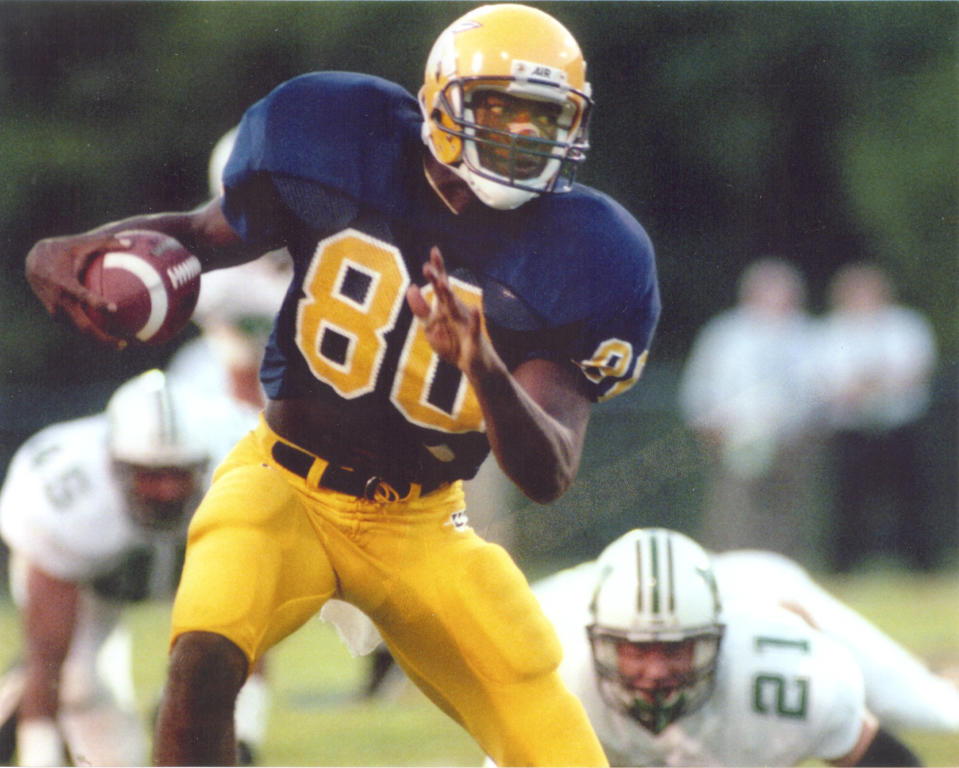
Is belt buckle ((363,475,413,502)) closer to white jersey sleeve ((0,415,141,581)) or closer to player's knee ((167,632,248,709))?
player's knee ((167,632,248,709))

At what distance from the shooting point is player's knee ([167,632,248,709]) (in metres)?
2.63

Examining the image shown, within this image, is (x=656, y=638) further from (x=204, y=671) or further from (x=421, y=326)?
(x=204, y=671)

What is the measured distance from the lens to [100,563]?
4391 millimetres

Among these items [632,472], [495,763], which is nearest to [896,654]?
[495,763]

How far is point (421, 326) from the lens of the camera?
2.83m

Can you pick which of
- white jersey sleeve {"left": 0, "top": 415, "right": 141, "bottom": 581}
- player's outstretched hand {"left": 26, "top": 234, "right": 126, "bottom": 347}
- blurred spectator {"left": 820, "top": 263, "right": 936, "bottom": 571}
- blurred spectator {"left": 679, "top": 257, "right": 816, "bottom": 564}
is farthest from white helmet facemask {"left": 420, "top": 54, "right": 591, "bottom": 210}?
blurred spectator {"left": 820, "top": 263, "right": 936, "bottom": 571}

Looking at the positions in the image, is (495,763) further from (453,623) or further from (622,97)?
(622,97)

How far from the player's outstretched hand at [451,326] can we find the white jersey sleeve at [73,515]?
2.16 metres

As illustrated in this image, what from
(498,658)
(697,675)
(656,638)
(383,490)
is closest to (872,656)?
(697,675)

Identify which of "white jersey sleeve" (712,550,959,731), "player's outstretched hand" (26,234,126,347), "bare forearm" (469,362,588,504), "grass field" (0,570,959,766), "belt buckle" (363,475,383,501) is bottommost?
"grass field" (0,570,959,766)

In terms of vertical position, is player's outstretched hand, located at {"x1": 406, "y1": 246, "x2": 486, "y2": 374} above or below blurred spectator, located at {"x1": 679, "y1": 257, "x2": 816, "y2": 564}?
above

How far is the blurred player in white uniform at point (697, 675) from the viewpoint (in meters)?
3.55

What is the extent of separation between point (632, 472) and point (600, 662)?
517 centimetres

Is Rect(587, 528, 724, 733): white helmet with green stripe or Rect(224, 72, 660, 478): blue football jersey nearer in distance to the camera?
Rect(224, 72, 660, 478): blue football jersey
